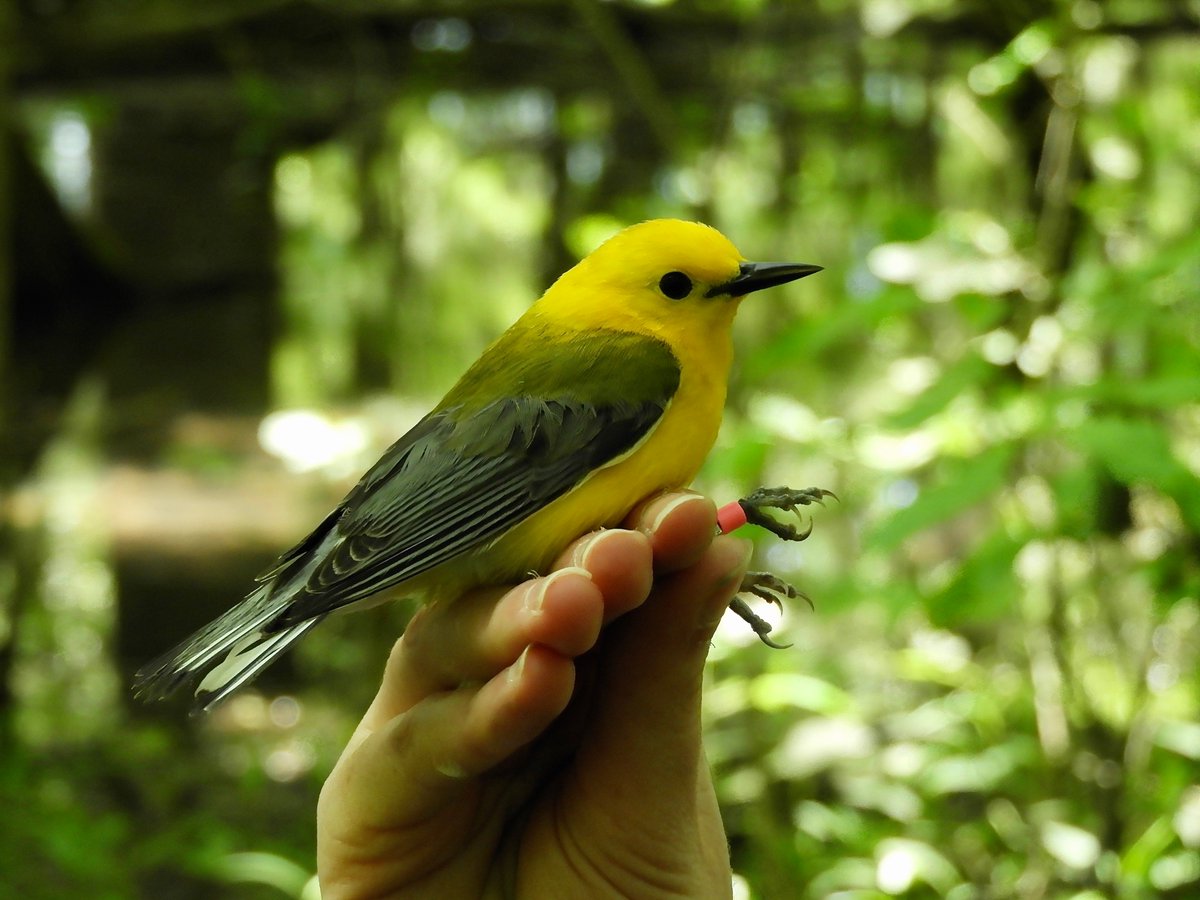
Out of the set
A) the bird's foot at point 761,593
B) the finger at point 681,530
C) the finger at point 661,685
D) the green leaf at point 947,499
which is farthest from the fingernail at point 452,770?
the green leaf at point 947,499

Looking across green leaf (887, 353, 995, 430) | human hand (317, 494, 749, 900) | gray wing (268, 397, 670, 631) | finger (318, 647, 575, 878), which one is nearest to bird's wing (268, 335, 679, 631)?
gray wing (268, 397, 670, 631)

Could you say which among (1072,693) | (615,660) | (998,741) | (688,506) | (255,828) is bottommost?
(255,828)

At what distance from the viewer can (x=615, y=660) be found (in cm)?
150

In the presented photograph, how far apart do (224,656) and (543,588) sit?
0.56 meters

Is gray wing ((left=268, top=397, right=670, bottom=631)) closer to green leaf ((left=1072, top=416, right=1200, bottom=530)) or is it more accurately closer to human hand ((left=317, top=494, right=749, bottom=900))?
human hand ((left=317, top=494, right=749, bottom=900))

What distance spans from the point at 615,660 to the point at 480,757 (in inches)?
10.3

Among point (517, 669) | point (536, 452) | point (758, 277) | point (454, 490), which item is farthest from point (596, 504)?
point (758, 277)

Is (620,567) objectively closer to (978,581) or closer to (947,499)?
(947,499)

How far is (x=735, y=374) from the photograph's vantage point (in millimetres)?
3131

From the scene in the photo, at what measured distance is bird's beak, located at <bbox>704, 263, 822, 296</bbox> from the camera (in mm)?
1722

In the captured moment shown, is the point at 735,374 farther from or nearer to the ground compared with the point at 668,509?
nearer to the ground

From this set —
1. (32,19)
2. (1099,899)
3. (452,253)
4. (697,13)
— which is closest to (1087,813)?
(1099,899)

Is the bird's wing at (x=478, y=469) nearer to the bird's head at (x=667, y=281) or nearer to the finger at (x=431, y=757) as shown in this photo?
the bird's head at (x=667, y=281)

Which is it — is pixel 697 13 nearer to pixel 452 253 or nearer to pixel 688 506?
pixel 452 253
